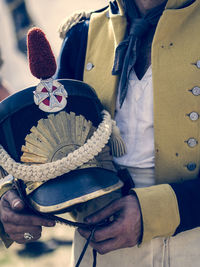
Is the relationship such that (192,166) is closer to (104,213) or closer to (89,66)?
(104,213)

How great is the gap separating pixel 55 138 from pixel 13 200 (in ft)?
0.89

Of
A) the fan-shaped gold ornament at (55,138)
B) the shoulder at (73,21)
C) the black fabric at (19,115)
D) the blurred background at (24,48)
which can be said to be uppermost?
the shoulder at (73,21)

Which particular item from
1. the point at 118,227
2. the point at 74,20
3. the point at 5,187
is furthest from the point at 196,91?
the point at 5,187

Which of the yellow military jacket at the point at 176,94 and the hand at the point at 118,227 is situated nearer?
the hand at the point at 118,227

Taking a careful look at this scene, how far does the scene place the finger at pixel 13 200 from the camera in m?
1.43

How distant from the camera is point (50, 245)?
12.6 feet

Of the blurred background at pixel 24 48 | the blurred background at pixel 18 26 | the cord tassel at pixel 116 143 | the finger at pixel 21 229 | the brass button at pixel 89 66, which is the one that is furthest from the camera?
the blurred background at pixel 18 26

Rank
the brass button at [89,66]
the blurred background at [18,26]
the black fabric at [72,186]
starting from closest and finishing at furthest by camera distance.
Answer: the black fabric at [72,186] → the brass button at [89,66] → the blurred background at [18,26]

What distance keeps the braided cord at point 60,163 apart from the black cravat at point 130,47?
209mm

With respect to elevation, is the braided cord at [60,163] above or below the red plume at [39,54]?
below

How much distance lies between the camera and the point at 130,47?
1604 mm

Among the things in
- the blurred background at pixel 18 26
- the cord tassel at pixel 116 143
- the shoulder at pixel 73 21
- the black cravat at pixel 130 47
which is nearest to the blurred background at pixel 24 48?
the blurred background at pixel 18 26

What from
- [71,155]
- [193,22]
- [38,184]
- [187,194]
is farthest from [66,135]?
[193,22]

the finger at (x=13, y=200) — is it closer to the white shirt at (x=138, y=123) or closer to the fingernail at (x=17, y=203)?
the fingernail at (x=17, y=203)
